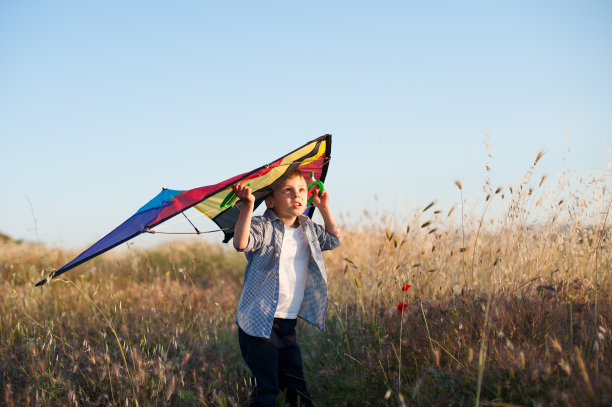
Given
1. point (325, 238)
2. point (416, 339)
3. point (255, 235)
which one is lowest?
point (416, 339)

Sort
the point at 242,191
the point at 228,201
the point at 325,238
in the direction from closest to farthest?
the point at 242,191 → the point at 228,201 → the point at 325,238

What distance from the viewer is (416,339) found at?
3.52 meters

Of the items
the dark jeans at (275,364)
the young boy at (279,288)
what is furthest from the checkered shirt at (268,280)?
the dark jeans at (275,364)

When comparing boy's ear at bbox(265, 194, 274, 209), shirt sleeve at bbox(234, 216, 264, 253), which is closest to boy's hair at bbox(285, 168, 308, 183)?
boy's ear at bbox(265, 194, 274, 209)

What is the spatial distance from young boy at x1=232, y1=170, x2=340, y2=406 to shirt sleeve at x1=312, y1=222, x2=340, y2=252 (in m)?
0.04

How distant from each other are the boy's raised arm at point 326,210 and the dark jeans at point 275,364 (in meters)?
0.80

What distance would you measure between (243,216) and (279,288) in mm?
644

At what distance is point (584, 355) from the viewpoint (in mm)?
2783

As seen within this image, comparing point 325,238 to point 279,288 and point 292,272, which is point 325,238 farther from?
point 279,288

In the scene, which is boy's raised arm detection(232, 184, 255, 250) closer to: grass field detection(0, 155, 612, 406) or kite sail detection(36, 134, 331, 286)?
kite sail detection(36, 134, 331, 286)

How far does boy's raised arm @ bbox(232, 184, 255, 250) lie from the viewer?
3068 mm

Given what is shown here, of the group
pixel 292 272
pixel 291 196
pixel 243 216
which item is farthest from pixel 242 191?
pixel 292 272

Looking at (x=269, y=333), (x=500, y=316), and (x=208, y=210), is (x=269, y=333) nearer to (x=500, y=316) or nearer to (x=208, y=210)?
(x=208, y=210)

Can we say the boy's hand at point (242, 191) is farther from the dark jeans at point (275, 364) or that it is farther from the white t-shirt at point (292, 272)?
the dark jeans at point (275, 364)
